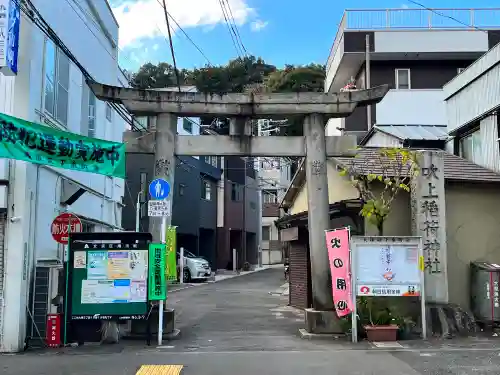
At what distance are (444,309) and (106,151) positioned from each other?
8.35 meters

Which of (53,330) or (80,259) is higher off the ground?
(80,259)

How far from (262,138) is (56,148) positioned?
4650mm

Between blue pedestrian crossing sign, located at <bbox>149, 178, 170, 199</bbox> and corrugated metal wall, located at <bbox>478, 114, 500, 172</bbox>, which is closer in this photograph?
blue pedestrian crossing sign, located at <bbox>149, 178, 170, 199</bbox>

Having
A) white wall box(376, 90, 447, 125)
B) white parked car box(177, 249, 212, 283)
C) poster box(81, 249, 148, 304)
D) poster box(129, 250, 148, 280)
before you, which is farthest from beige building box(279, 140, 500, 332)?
white parked car box(177, 249, 212, 283)

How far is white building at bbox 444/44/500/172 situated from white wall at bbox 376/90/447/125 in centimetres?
825

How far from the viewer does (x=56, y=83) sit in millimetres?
13102

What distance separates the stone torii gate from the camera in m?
12.5

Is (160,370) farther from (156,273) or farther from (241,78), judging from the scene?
(241,78)

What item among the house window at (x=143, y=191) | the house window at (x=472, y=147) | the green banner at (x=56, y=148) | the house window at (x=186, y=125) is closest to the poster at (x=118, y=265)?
the green banner at (x=56, y=148)

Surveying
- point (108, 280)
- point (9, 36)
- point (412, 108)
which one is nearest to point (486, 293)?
point (108, 280)

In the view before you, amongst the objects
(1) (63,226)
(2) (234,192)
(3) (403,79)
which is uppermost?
(3) (403,79)

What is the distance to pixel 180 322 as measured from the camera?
1502 cm

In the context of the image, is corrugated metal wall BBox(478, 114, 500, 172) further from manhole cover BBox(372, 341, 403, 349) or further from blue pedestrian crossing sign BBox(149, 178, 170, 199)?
blue pedestrian crossing sign BBox(149, 178, 170, 199)

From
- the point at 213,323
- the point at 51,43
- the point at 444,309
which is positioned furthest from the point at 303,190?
the point at 51,43
